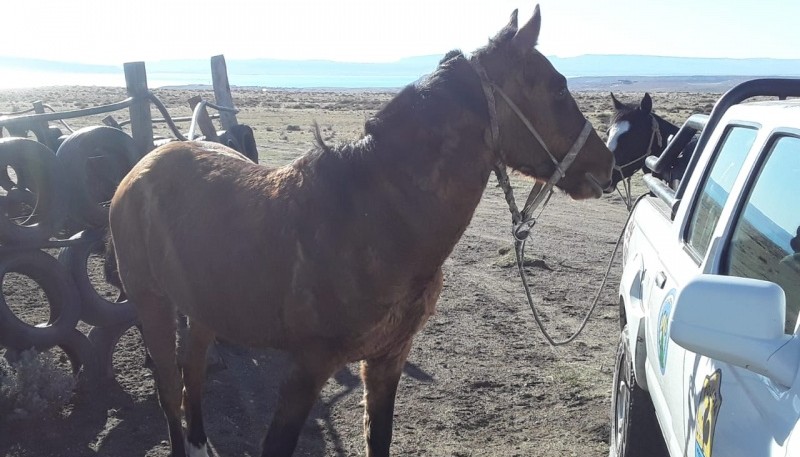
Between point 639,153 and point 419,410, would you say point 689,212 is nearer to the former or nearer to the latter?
point 419,410

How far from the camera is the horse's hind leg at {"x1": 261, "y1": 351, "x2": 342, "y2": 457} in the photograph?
3.06 m

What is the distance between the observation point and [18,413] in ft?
14.5

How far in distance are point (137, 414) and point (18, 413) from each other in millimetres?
746

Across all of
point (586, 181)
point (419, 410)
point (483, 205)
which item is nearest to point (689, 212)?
point (586, 181)

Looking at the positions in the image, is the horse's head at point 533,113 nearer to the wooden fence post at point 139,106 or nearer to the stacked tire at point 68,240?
the stacked tire at point 68,240

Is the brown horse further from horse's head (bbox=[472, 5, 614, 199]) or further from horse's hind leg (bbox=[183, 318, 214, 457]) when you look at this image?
horse's hind leg (bbox=[183, 318, 214, 457])

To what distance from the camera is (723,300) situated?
154cm

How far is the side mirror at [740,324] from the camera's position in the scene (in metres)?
1.47

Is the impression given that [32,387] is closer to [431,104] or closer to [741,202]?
[431,104]

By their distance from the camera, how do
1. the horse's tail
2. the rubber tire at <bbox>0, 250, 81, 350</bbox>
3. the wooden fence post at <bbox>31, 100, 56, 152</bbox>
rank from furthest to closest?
the wooden fence post at <bbox>31, 100, 56, 152</bbox>, the horse's tail, the rubber tire at <bbox>0, 250, 81, 350</bbox>

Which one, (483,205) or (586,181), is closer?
(586,181)

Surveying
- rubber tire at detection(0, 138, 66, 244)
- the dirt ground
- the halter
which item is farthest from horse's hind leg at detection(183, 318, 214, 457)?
the halter

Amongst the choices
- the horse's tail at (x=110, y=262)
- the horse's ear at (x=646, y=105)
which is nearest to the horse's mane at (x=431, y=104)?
the horse's tail at (x=110, y=262)

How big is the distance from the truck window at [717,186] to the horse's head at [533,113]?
0.42 metres
